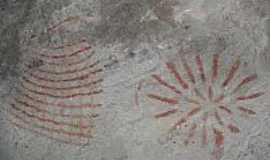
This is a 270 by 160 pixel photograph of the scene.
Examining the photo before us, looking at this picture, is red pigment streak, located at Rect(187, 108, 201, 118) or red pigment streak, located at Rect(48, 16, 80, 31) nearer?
red pigment streak, located at Rect(187, 108, 201, 118)

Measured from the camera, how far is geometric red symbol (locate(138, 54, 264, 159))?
7.18 feet

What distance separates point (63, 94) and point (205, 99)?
1.66 ft

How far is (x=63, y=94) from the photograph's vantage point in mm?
2289

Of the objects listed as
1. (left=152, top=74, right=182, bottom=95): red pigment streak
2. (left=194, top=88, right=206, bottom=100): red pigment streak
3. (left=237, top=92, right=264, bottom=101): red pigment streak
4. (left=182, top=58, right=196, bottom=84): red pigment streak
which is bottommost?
(left=237, top=92, right=264, bottom=101): red pigment streak

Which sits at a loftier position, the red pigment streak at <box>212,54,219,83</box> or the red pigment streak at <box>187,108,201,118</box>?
the red pigment streak at <box>212,54,219,83</box>

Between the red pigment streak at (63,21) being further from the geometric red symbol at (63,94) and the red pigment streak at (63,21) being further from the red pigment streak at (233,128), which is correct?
the red pigment streak at (233,128)

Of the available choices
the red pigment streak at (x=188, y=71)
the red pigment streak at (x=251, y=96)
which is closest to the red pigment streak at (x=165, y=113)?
the red pigment streak at (x=188, y=71)

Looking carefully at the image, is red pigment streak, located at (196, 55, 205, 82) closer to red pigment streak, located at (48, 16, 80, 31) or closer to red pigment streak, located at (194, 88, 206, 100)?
red pigment streak, located at (194, 88, 206, 100)

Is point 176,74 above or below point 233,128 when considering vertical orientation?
above

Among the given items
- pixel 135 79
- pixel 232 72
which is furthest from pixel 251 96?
pixel 135 79

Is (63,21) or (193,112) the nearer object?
(193,112)

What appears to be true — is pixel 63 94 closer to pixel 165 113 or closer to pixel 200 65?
pixel 165 113

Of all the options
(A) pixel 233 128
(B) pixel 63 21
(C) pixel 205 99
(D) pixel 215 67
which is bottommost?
(A) pixel 233 128

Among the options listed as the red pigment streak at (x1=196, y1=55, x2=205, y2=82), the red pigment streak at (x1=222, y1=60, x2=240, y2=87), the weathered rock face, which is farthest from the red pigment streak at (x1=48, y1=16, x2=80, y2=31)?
the red pigment streak at (x1=222, y1=60, x2=240, y2=87)
